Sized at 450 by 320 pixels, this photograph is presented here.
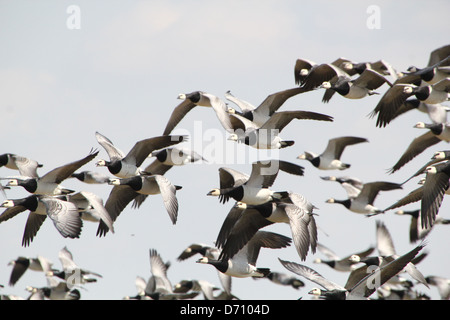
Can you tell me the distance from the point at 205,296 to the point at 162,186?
661 centimetres

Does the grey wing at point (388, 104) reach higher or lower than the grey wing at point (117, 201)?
higher

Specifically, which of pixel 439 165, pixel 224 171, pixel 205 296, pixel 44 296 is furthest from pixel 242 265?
pixel 44 296

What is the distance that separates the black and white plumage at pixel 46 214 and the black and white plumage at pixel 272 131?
3551 mm

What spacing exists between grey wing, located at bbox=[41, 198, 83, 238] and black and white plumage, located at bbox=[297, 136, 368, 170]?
8810mm

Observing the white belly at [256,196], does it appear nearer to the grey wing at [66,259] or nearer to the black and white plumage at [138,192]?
the black and white plumage at [138,192]

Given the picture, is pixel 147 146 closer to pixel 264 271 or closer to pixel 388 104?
pixel 264 271

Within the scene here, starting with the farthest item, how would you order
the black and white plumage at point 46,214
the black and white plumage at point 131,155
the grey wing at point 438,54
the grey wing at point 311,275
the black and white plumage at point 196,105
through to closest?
the grey wing at point 438,54 → the black and white plumage at point 196,105 → the black and white plumage at point 131,155 → the black and white plumage at point 46,214 → the grey wing at point 311,275

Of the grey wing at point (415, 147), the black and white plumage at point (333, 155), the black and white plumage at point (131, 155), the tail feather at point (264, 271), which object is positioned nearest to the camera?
the tail feather at point (264, 271)

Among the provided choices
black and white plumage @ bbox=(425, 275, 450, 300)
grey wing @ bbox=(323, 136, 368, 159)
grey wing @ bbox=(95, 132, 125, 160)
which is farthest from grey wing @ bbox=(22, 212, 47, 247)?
black and white plumage @ bbox=(425, 275, 450, 300)

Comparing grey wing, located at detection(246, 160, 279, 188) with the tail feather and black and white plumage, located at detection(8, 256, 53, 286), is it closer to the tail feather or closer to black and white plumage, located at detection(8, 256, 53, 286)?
the tail feather

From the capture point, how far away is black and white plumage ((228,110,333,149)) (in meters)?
15.3

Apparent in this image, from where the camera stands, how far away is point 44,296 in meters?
21.1

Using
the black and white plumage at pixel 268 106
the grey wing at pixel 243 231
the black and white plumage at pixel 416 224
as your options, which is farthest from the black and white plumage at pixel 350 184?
the grey wing at pixel 243 231

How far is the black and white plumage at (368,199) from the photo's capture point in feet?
67.9
